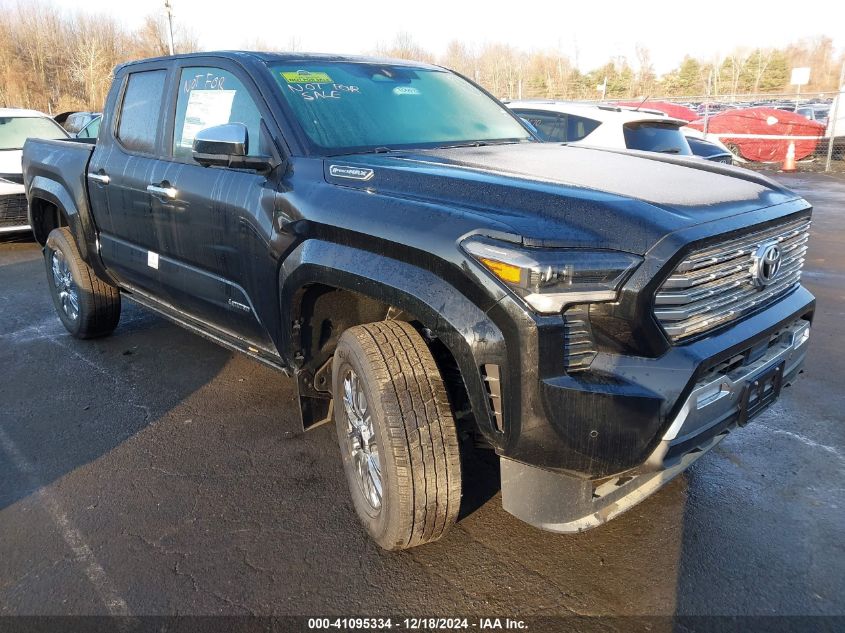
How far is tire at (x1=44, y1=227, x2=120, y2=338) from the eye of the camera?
203 inches

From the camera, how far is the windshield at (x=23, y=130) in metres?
9.81

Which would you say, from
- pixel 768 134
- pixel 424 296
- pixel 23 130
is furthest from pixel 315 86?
pixel 768 134

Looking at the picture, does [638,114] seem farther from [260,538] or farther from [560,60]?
[560,60]

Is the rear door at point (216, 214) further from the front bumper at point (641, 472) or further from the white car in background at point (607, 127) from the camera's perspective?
the white car in background at point (607, 127)

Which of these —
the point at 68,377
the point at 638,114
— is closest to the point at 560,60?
the point at 638,114

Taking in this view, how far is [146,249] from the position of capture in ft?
13.7

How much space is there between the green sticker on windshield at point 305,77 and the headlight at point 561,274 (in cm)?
179

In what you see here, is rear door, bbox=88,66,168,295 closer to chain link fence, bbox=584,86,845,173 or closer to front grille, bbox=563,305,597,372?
front grille, bbox=563,305,597,372

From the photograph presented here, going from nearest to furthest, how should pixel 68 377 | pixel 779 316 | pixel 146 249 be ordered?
pixel 779 316 → pixel 146 249 → pixel 68 377

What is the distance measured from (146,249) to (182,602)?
90.3 inches

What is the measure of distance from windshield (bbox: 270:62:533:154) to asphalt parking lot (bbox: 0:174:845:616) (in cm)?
163

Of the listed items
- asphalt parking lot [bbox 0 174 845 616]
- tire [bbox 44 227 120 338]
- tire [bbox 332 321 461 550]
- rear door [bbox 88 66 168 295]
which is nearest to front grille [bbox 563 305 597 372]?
tire [bbox 332 321 461 550]

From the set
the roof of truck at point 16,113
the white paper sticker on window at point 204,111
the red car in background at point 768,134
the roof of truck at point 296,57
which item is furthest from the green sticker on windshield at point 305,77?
the red car in background at point 768,134

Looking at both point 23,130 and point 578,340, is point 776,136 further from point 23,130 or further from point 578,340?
point 578,340
